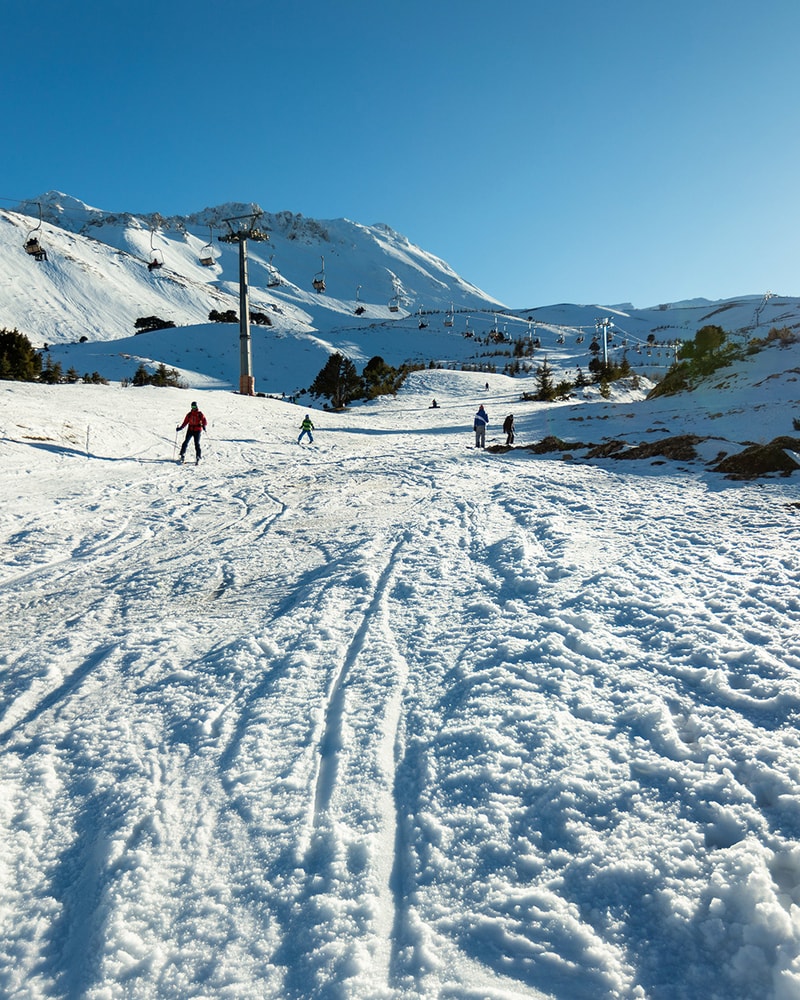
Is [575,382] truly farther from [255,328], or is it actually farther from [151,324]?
[151,324]

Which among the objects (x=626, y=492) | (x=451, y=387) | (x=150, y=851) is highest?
(x=451, y=387)

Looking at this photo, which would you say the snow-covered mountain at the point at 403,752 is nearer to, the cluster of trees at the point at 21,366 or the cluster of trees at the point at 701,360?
the cluster of trees at the point at 701,360

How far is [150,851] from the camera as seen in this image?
2539 mm

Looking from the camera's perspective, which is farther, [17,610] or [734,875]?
[17,610]

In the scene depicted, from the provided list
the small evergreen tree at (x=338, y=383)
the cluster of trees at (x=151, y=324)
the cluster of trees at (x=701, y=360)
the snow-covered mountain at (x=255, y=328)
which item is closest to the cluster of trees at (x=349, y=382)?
the small evergreen tree at (x=338, y=383)

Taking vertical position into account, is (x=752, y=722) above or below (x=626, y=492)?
below

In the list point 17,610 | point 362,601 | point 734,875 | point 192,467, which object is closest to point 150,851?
point 734,875

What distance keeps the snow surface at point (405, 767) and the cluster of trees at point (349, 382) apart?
35.1 metres

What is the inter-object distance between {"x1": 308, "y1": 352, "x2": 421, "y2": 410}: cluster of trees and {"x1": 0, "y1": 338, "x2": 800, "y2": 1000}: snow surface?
115 ft

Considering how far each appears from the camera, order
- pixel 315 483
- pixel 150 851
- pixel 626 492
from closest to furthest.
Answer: pixel 150 851 → pixel 626 492 → pixel 315 483

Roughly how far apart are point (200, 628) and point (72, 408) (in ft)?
57.5

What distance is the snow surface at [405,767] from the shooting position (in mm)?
2070

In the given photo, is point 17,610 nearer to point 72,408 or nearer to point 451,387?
point 72,408

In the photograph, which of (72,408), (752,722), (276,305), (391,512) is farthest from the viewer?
(276,305)
